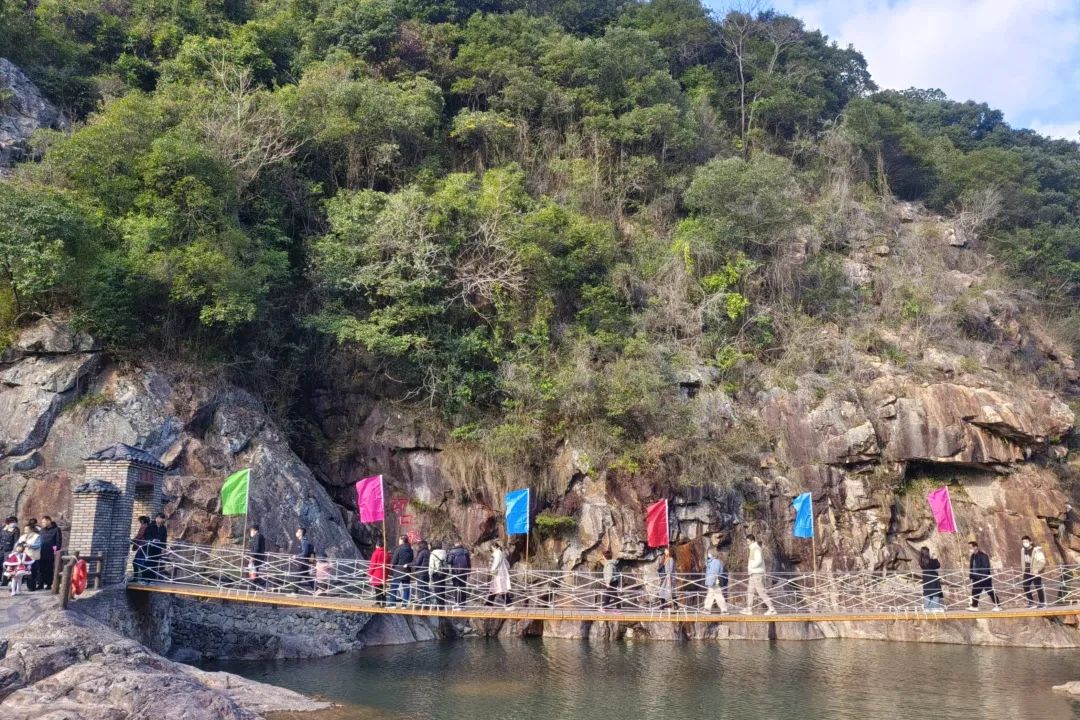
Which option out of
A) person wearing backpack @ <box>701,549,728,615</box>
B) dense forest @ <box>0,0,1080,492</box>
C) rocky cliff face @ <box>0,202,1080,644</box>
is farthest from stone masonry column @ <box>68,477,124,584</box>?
person wearing backpack @ <box>701,549,728,615</box>

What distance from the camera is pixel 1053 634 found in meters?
20.6

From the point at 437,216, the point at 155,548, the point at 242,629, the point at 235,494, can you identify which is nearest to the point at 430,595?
the point at 235,494

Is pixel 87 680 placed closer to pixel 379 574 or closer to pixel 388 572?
pixel 379 574

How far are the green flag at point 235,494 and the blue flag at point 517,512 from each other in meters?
5.36

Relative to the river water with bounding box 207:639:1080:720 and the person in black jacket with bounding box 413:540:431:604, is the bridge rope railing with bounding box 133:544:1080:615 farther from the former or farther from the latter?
the river water with bounding box 207:639:1080:720

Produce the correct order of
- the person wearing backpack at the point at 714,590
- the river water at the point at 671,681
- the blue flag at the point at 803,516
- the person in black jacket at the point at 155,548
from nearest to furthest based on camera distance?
the river water at the point at 671,681
the person in black jacket at the point at 155,548
the person wearing backpack at the point at 714,590
the blue flag at the point at 803,516

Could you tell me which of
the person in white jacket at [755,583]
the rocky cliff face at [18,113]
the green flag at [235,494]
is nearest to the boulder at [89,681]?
the green flag at [235,494]

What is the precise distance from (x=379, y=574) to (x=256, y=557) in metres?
2.37

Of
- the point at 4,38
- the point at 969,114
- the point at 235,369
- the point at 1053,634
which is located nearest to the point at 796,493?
the point at 1053,634

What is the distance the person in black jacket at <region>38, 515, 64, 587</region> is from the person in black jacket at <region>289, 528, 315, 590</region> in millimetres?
3615

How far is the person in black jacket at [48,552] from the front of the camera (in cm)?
1248

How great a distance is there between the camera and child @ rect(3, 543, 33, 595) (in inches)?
472

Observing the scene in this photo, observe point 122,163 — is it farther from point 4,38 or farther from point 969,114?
point 969,114

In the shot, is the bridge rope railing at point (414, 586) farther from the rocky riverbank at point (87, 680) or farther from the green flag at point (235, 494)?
the rocky riverbank at point (87, 680)
